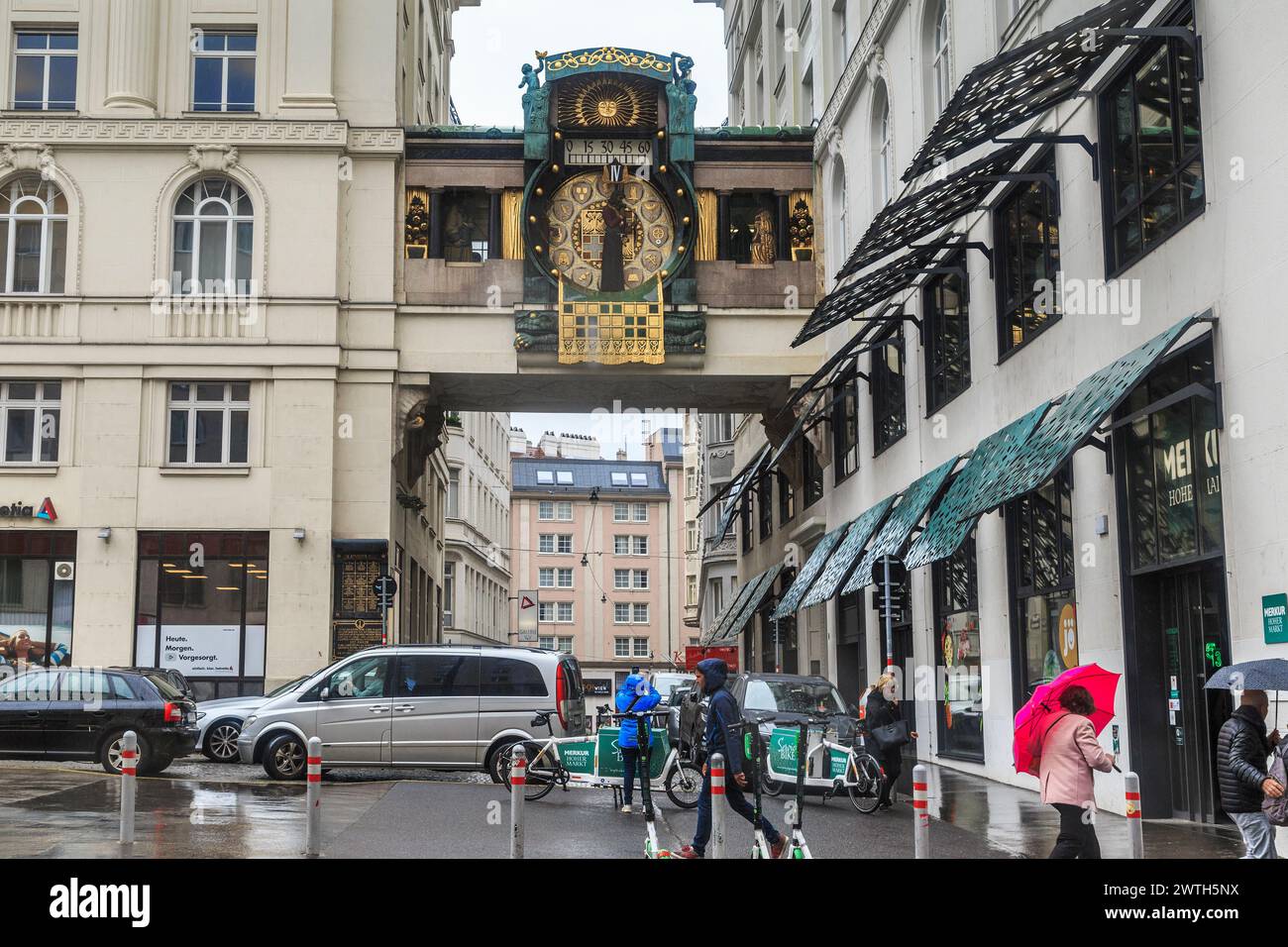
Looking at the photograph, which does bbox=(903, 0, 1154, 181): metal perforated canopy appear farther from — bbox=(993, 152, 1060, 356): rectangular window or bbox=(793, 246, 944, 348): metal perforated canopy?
bbox=(793, 246, 944, 348): metal perforated canopy

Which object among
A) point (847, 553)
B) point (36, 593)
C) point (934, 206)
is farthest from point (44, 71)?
point (934, 206)

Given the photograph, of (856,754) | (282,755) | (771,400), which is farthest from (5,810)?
(771,400)

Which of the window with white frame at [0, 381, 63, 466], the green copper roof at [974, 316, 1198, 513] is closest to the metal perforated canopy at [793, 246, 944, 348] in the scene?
the green copper roof at [974, 316, 1198, 513]

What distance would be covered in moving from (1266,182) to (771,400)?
24.6 metres

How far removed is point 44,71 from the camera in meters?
34.9

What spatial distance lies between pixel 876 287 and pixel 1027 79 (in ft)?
26.7

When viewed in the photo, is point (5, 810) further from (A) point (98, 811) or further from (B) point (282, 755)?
(B) point (282, 755)

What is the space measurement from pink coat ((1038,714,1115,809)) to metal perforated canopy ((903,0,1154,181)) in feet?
26.0

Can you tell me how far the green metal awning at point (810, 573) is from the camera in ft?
104

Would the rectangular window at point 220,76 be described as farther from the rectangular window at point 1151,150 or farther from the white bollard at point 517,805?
the white bollard at point 517,805

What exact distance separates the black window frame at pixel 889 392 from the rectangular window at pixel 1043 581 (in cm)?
667

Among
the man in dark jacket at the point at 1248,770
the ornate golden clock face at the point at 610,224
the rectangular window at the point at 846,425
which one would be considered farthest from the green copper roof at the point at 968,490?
the ornate golden clock face at the point at 610,224

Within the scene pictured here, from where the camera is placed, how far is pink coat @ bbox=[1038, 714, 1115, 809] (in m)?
10.4

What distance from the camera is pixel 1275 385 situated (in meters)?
13.7
